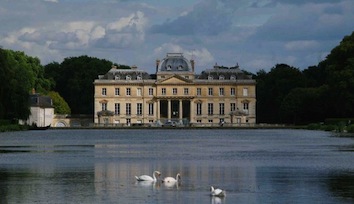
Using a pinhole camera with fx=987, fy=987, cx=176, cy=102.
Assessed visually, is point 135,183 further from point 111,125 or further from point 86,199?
point 111,125

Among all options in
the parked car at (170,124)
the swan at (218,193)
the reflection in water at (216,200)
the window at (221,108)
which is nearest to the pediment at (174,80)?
the window at (221,108)

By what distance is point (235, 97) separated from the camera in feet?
436

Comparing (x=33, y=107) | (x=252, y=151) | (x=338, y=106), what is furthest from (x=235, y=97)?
(x=252, y=151)

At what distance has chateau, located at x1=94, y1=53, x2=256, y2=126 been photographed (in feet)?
433

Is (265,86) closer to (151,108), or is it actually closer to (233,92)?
(233,92)

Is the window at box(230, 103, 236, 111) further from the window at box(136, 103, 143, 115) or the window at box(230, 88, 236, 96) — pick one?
the window at box(136, 103, 143, 115)

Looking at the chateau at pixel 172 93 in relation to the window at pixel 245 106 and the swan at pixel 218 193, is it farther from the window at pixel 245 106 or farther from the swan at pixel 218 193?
the swan at pixel 218 193

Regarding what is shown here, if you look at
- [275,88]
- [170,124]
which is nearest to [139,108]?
[170,124]

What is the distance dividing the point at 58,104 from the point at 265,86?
27.2 metres

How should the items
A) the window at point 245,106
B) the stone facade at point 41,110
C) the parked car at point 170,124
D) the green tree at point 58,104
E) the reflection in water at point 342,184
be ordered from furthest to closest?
the window at point 245,106 < the green tree at point 58,104 < the parked car at point 170,124 < the stone facade at point 41,110 < the reflection in water at point 342,184

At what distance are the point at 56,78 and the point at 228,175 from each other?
4254 inches

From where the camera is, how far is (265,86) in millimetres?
129875

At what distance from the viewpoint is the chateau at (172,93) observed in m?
132

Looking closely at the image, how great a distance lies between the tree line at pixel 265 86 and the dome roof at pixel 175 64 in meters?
9.55
